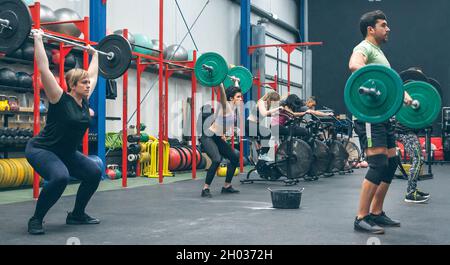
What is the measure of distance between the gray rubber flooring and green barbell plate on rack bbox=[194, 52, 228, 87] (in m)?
1.24

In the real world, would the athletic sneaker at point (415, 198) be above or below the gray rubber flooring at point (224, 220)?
above

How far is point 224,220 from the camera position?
3.41 meters

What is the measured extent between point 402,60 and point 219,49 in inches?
193

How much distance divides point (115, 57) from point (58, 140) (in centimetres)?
140

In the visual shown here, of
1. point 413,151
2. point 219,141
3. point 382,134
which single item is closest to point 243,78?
point 219,141

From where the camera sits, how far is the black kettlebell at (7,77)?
5.33 meters

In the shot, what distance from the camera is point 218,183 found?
6.16m

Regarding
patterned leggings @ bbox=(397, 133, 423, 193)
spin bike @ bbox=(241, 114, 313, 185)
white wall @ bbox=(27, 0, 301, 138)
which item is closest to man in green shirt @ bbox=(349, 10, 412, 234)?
patterned leggings @ bbox=(397, 133, 423, 193)

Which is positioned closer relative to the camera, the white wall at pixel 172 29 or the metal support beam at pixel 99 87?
the metal support beam at pixel 99 87

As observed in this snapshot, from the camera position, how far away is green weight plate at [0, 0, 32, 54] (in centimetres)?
320

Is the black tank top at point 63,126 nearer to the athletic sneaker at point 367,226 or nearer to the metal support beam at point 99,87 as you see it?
the athletic sneaker at point 367,226

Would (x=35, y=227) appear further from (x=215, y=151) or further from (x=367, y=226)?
(x=215, y=151)

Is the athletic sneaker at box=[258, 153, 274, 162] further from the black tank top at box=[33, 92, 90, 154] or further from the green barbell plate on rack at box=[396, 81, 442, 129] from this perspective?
the black tank top at box=[33, 92, 90, 154]

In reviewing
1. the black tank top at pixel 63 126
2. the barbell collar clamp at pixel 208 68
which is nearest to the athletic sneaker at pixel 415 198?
the barbell collar clamp at pixel 208 68
